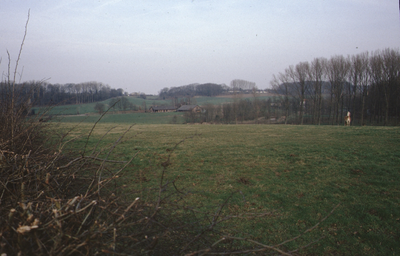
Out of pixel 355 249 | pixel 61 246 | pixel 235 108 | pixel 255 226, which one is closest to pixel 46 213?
pixel 61 246

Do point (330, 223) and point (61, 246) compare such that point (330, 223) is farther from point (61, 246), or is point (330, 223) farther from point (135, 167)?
point (135, 167)

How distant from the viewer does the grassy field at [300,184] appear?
4254mm

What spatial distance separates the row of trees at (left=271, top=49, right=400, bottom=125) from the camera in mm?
44250

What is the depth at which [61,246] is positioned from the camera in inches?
63.2

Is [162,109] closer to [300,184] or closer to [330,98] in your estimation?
[330,98]

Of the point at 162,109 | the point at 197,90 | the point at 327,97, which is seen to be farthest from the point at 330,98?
the point at 197,90

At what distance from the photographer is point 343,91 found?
5069 cm

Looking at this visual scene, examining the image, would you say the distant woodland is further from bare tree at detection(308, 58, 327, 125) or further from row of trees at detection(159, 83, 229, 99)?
row of trees at detection(159, 83, 229, 99)

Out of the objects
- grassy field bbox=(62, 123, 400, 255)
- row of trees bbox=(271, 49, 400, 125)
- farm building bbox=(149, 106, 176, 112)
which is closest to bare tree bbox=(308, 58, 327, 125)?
row of trees bbox=(271, 49, 400, 125)

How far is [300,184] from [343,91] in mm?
51703

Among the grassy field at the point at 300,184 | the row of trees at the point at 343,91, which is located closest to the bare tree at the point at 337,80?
the row of trees at the point at 343,91

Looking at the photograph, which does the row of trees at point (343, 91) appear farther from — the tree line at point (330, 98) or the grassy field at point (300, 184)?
the grassy field at point (300, 184)

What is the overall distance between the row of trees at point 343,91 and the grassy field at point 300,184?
137ft

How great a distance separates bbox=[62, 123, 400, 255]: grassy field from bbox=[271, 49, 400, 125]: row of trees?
137 feet
